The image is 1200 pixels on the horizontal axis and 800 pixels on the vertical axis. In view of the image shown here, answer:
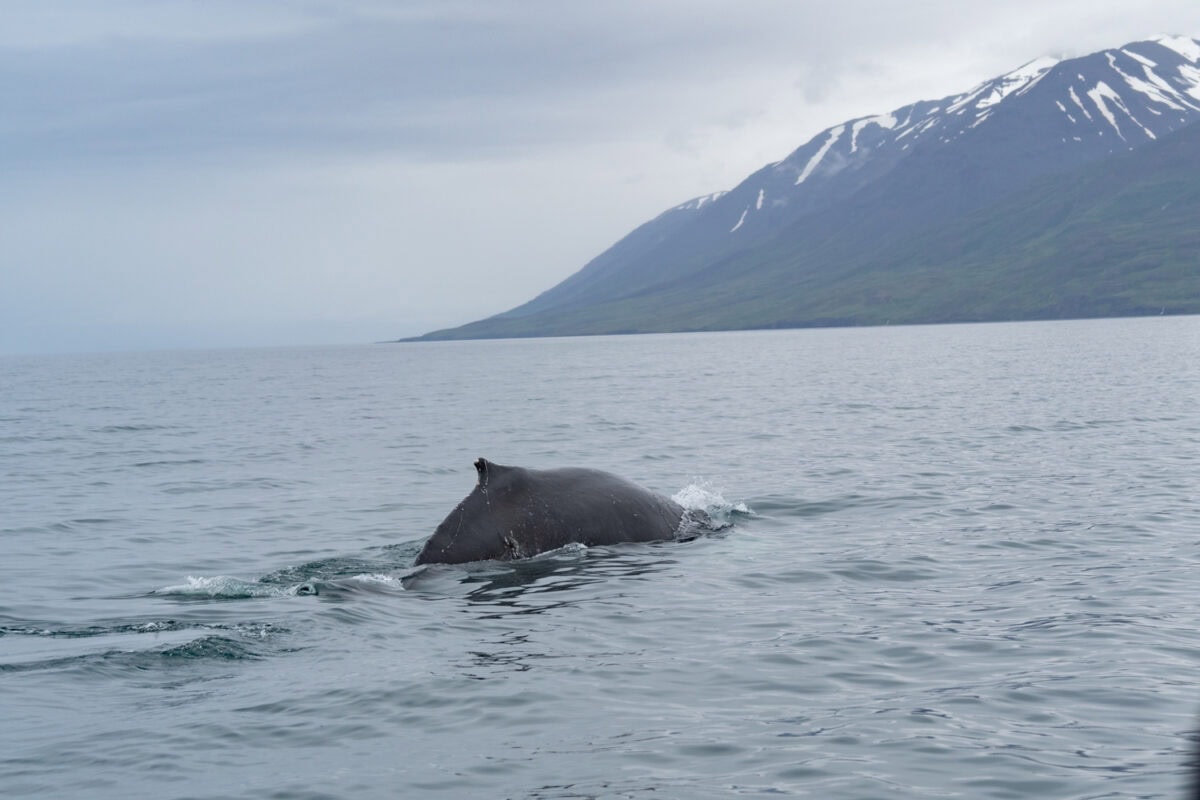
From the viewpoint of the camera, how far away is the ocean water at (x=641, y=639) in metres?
9.52

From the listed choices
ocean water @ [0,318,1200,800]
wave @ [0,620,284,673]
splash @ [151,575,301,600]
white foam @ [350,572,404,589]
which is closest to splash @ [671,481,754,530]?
ocean water @ [0,318,1200,800]

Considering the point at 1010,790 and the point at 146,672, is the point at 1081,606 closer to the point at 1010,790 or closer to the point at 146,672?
the point at 1010,790

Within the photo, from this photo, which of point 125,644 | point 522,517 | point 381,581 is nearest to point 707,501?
point 522,517

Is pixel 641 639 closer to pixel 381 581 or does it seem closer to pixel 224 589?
pixel 381 581

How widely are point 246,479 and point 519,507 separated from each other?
1923 cm

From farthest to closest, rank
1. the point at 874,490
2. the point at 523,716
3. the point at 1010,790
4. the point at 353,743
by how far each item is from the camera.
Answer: the point at 874,490, the point at 523,716, the point at 353,743, the point at 1010,790

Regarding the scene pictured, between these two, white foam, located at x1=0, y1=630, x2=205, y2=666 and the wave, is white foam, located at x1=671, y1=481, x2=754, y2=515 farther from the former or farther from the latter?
white foam, located at x1=0, y1=630, x2=205, y2=666

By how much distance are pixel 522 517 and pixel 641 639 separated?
3.99m

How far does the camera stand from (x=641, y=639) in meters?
13.4

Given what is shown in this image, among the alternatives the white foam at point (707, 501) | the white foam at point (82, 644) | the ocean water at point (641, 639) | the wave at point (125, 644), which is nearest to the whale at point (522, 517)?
the ocean water at point (641, 639)

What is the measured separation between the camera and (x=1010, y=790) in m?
8.83

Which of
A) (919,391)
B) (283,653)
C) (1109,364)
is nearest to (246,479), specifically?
(283,653)

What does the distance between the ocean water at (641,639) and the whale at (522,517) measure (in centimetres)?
39

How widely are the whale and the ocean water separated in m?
0.39
